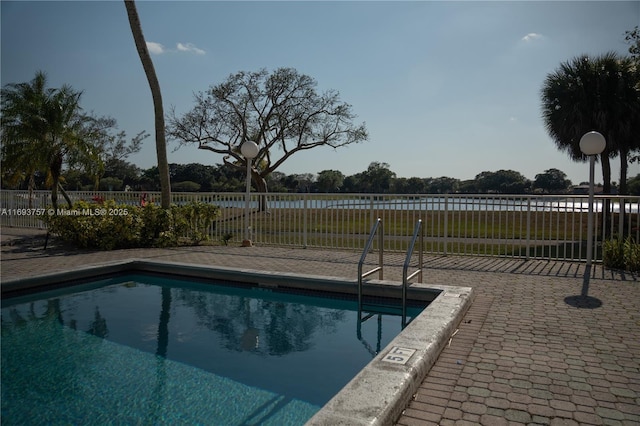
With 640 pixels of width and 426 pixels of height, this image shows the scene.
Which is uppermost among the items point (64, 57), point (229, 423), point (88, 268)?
point (64, 57)

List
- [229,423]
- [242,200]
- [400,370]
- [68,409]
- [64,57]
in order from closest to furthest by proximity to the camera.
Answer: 1. [400,370]
2. [229,423]
3. [68,409]
4. [242,200]
5. [64,57]

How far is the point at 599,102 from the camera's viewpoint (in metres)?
16.3

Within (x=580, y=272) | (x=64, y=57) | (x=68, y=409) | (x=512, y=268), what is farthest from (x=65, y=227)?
(x=580, y=272)

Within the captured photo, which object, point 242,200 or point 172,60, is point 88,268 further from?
point 172,60

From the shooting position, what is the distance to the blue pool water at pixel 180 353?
3.22 m

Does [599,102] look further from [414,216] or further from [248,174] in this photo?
[248,174]

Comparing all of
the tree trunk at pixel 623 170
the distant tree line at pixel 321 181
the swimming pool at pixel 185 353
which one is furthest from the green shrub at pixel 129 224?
the distant tree line at pixel 321 181

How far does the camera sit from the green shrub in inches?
392

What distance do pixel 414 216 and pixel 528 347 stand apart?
5.93m

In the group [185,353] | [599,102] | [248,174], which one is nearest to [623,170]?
[599,102]

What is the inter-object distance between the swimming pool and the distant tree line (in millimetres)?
24758

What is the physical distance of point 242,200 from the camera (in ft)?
36.3

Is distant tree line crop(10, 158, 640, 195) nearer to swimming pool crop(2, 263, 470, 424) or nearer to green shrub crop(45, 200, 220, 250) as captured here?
green shrub crop(45, 200, 220, 250)

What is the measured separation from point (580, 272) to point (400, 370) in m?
5.78
